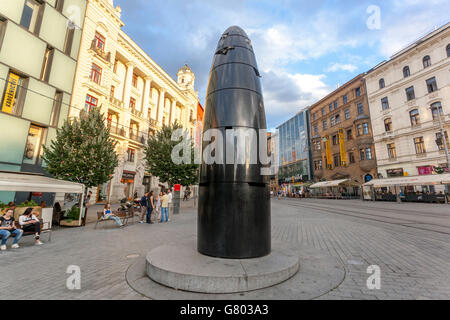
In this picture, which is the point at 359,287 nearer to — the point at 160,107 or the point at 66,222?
the point at 66,222

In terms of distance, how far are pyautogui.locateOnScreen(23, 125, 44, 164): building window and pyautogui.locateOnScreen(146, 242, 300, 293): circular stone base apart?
688 inches

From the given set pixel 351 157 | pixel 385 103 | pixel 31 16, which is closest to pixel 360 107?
pixel 385 103

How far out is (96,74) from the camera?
2341cm

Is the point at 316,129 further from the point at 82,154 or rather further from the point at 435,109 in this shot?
the point at 82,154

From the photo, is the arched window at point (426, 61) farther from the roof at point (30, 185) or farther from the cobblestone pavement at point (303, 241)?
the roof at point (30, 185)

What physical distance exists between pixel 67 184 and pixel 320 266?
439 inches

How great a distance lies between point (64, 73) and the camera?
60.9ft

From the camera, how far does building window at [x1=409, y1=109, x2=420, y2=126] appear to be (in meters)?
28.3

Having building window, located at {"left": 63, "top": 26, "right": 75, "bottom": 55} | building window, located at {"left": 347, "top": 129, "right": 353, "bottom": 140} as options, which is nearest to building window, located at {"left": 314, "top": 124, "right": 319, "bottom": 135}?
building window, located at {"left": 347, "top": 129, "right": 353, "bottom": 140}

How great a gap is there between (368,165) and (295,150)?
29.4 m

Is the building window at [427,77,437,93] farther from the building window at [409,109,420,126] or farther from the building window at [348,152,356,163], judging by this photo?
the building window at [348,152,356,163]

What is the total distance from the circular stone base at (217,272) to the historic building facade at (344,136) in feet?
119

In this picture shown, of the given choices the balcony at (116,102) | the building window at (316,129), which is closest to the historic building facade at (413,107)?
the building window at (316,129)
